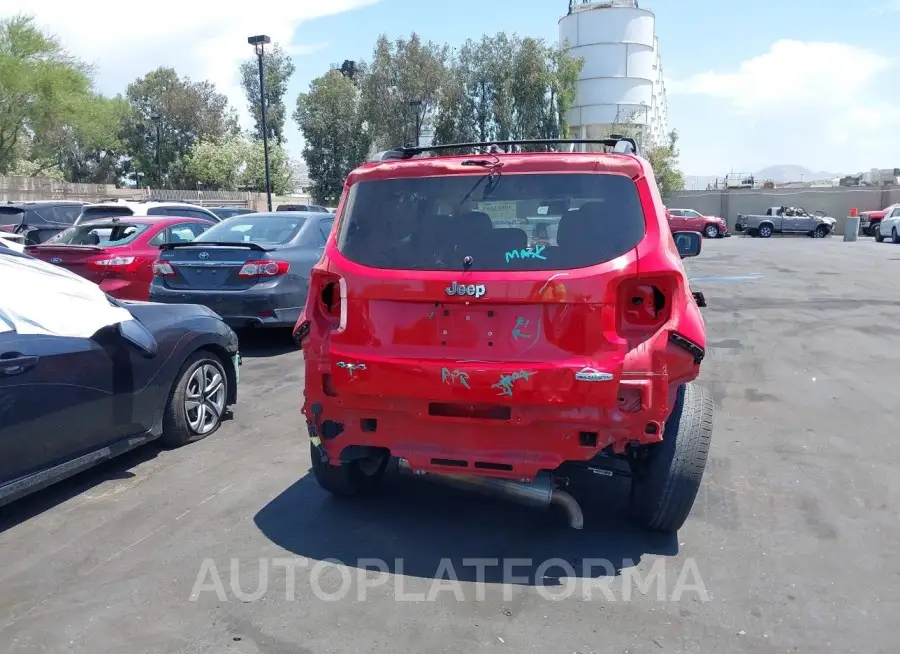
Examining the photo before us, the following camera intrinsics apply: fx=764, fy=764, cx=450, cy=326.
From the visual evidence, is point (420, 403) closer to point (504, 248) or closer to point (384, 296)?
point (384, 296)

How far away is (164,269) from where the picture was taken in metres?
8.55

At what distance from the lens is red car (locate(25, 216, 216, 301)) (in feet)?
30.6

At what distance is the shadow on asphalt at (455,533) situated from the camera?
12.1 feet

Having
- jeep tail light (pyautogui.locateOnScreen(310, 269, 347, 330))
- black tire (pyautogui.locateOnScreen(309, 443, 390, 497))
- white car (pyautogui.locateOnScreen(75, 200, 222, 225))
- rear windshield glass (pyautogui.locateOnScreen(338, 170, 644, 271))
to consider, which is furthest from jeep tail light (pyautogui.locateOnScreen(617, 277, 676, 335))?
white car (pyautogui.locateOnScreen(75, 200, 222, 225))

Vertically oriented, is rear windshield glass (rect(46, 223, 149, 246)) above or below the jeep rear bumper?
above

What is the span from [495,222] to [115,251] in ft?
23.8

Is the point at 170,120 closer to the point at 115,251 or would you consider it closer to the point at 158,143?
the point at 158,143

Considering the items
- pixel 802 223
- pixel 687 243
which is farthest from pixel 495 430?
pixel 802 223

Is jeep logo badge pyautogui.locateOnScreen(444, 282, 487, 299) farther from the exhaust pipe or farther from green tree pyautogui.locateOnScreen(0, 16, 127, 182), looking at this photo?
green tree pyautogui.locateOnScreen(0, 16, 127, 182)

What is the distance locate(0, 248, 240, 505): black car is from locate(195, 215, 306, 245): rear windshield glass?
3187 mm

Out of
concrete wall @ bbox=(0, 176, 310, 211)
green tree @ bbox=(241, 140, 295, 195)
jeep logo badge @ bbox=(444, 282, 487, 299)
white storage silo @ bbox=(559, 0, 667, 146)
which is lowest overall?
jeep logo badge @ bbox=(444, 282, 487, 299)

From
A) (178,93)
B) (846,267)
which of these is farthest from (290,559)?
(178,93)

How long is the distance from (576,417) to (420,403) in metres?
0.74

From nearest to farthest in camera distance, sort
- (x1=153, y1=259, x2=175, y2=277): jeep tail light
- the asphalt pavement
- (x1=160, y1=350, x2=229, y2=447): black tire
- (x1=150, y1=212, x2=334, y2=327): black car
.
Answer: the asphalt pavement < (x1=160, y1=350, x2=229, y2=447): black tire < (x1=150, y1=212, x2=334, y2=327): black car < (x1=153, y1=259, x2=175, y2=277): jeep tail light
